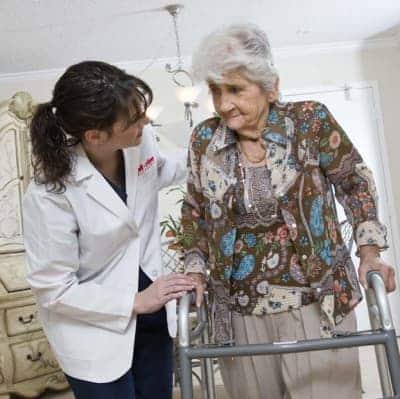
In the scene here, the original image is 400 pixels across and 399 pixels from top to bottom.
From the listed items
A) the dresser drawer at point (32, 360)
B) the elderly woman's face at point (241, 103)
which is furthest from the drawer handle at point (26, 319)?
the elderly woman's face at point (241, 103)

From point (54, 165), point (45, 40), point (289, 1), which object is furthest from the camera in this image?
point (45, 40)

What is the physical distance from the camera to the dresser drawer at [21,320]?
341 centimetres

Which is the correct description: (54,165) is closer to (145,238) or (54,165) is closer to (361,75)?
(145,238)

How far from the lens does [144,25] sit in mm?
3740

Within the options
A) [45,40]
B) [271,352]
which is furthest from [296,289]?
[45,40]

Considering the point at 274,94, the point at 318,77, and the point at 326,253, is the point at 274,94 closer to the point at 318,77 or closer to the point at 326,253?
the point at 326,253

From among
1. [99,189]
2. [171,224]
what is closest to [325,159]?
[99,189]

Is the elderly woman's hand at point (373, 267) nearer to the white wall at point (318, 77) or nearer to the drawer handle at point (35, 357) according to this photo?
the drawer handle at point (35, 357)

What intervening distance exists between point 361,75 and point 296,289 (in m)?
3.83

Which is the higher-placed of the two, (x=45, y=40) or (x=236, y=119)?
(x=45, y=40)

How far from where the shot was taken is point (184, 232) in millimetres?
1326

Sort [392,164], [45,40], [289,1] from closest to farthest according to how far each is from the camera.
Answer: [289,1], [45,40], [392,164]

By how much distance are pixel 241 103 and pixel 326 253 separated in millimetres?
389

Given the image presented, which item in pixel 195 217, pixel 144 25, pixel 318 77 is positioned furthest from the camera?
pixel 318 77
